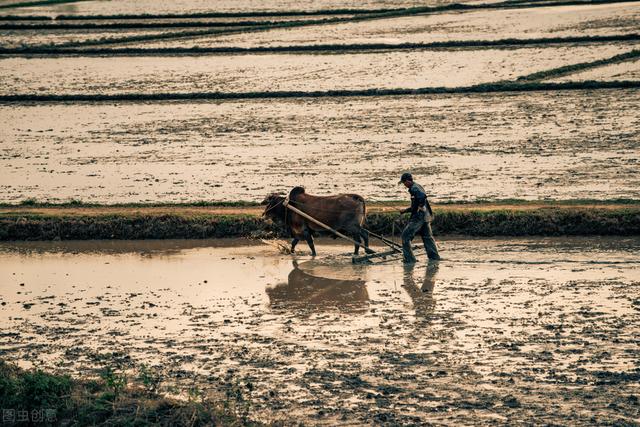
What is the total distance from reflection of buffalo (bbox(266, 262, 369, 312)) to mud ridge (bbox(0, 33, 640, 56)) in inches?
743

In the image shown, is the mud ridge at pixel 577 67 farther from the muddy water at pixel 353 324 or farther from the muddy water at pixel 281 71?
the muddy water at pixel 353 324

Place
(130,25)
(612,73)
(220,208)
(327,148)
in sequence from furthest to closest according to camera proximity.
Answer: (130,25) → (612,73) → (327,148) → (220,208)

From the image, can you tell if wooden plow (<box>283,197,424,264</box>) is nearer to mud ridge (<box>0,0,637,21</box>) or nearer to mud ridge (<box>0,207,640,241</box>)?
mud ridge (<box>0,207,640,241</box>)

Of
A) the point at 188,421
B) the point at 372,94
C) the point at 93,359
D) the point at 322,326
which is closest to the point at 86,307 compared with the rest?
the point at 93,359

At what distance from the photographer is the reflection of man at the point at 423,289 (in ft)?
40.2

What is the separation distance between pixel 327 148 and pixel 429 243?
740 centimetres

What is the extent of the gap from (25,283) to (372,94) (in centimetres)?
1396

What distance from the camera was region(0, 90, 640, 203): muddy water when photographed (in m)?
18.7

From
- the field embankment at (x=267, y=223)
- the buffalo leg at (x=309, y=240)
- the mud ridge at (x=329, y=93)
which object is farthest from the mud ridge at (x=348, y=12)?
the buffalo leg at (x=309, y=240)

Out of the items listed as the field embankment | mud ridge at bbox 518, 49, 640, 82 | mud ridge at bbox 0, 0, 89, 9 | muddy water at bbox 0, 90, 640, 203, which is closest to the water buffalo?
the field embankment

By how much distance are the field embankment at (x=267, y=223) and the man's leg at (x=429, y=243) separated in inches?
64.9

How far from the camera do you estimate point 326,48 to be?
107ft

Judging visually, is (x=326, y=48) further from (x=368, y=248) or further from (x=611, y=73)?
(x=368, y=248)

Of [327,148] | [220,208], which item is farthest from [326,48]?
[220,208]
